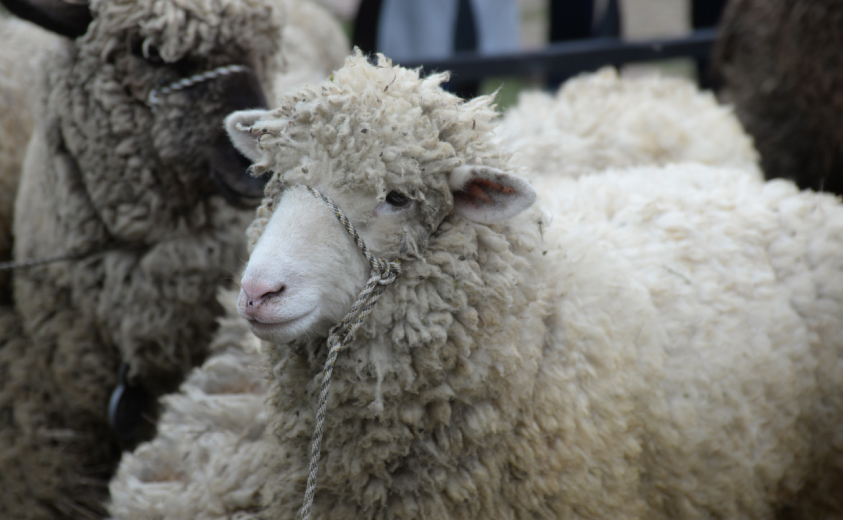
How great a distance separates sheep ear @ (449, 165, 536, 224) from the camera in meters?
1.86

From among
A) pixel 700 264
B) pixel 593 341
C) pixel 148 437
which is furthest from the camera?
pixel 148 437

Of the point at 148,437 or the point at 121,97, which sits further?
the point at 148,437

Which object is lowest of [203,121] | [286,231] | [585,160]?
[585,160]

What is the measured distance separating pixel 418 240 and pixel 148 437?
1940mm

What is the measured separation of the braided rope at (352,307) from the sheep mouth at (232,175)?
1090mm

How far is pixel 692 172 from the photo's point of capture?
9.71 ft

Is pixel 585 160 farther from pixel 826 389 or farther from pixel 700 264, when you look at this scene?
pixel 826 389

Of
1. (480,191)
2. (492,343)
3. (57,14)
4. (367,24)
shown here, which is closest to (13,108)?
(57,14)

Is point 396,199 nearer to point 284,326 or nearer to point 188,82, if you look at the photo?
point 284,326

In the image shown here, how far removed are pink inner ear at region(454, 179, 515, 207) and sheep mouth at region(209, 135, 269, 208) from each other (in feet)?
3.85

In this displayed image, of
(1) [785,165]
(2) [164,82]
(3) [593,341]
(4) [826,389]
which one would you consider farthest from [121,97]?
(1) [785,165]

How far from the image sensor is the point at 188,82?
292 cm

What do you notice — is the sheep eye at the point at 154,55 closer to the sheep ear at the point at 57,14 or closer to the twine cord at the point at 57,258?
the sheep ear at the point at 57,14

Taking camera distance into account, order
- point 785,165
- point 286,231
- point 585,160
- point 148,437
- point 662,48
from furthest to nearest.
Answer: point 662,48 → point 785,165 → point 585,160 → point 148,437 → point 286,231
